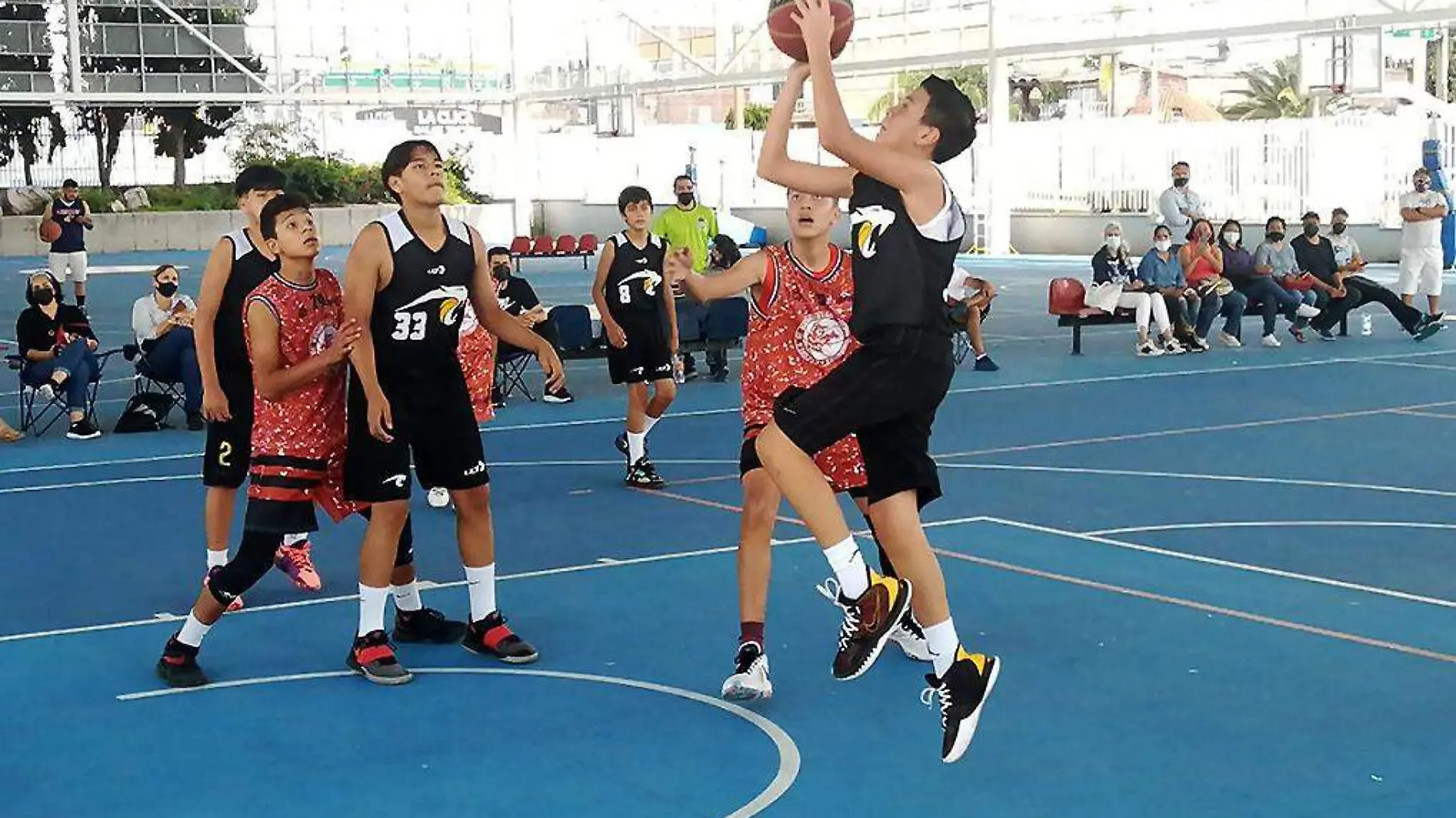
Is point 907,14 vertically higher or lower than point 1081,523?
higher

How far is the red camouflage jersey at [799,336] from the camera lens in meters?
7.20

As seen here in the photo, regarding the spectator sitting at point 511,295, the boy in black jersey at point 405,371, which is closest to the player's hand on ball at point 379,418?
the boy in black jersey at point 405,371

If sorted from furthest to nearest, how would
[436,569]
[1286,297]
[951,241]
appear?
1. [1286,297]
2. [436,569]
3. [951,241]

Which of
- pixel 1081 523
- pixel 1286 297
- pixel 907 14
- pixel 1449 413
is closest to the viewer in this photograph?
pixel 1081 523

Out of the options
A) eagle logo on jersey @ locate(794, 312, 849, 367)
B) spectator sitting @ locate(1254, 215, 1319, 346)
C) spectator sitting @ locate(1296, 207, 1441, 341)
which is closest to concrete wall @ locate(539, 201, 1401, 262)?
spectator sitting @ locate(1296, 207, 1441, 341)

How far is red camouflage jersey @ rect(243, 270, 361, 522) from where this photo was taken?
7.52 meters

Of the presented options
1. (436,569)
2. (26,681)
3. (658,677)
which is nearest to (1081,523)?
(436,569)

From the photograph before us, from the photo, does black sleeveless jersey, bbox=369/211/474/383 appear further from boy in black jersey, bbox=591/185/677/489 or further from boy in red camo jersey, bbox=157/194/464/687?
boy in black jersey, bbox=591/185/677/489

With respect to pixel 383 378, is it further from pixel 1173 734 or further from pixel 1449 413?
pixel 1449 413

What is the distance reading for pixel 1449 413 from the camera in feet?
50.9

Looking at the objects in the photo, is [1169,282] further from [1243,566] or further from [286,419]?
[286,419]

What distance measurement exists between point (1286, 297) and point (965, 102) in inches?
650

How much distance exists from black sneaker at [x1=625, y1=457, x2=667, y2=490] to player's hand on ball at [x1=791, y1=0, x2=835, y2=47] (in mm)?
6514

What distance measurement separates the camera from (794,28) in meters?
6.26
